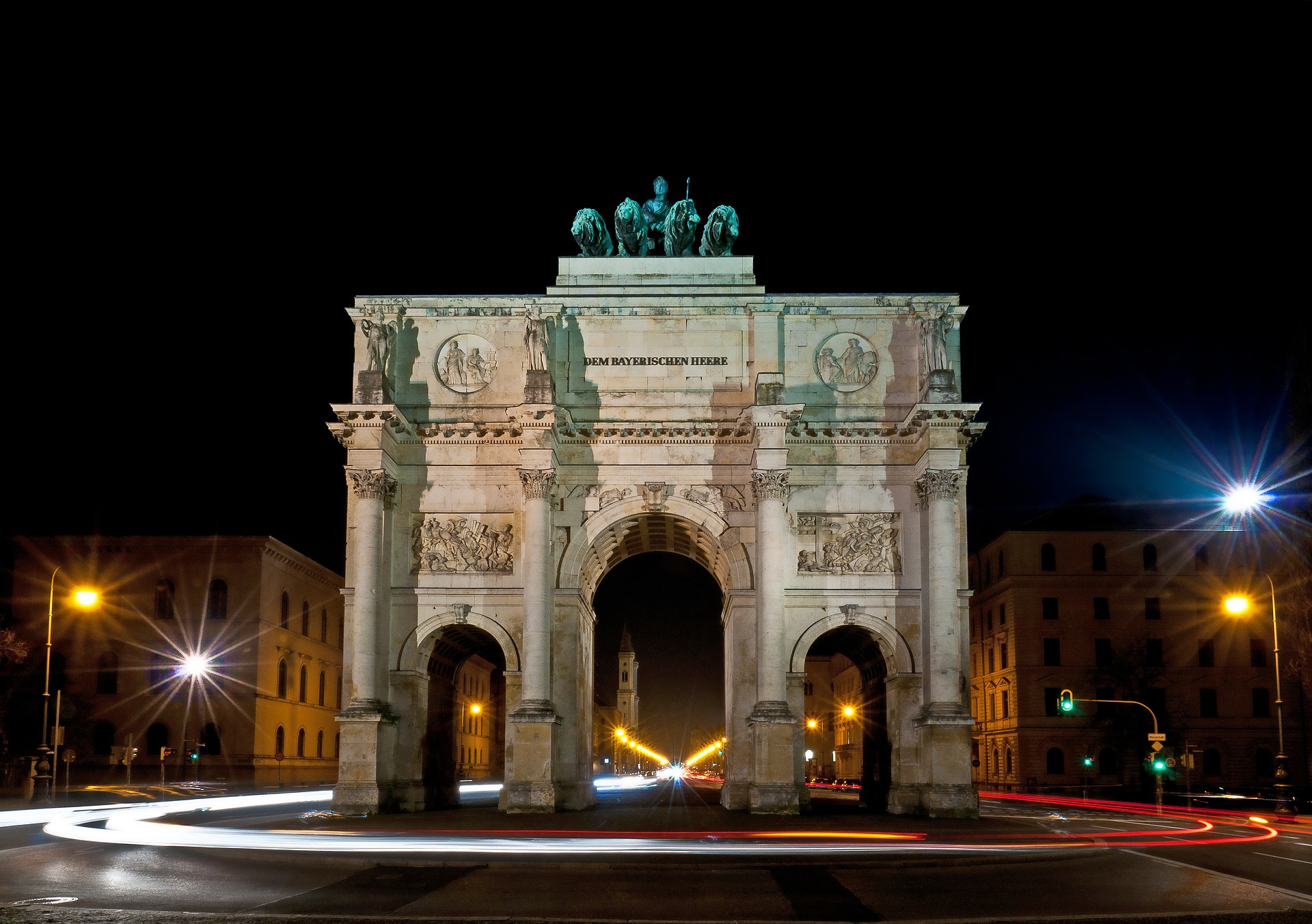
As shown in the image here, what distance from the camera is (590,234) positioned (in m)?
37.3

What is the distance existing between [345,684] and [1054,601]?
4641 centimetres

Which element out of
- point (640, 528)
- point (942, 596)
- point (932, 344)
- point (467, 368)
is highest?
point (932, 344)

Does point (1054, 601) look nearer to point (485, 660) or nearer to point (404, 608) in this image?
point (485, 660)

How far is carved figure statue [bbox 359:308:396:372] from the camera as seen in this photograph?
112ft

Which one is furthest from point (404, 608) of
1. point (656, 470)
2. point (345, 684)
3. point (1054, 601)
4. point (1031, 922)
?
point (1054, 601)

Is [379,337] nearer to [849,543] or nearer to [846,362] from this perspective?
[846,362]

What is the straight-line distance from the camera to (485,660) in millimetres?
90750

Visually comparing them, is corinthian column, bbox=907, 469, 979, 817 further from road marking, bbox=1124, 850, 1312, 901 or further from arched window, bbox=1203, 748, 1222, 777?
arched window, bbox=1203, 748, 1222, 777

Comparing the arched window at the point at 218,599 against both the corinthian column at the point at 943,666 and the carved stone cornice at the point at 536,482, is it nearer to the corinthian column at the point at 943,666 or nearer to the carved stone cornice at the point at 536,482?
the carved stone cornice at the point at 536,482

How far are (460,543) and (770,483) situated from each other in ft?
26.8

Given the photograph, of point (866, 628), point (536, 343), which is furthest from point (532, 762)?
point (536, 343)

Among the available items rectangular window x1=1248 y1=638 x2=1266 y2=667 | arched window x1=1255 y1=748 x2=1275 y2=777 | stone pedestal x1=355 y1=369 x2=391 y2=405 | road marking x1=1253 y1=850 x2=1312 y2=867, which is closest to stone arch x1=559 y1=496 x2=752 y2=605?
stone pedestal x1=355 y1=369 x2=391 y2=405

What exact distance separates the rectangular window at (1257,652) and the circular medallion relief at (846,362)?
1692 inches

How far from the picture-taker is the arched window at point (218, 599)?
6166 centimetres
